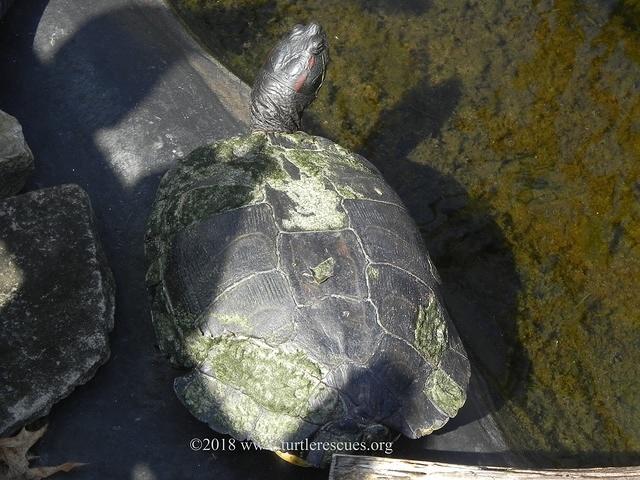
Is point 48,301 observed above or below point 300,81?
below

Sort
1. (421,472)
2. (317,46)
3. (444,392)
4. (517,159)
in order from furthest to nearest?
(517,159), (317,46), (444,392), (421,472)

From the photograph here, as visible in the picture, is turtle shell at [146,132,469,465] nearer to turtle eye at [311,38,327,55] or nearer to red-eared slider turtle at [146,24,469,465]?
red-eared slider turtle at [146,24,469,465]

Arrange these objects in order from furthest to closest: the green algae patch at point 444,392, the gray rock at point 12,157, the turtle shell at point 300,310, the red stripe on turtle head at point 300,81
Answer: the red stripe on turtle head at point 300,81, the gray rock at point 12,157, the green algae patch at point 444,392, the turtle shell at point 300,310

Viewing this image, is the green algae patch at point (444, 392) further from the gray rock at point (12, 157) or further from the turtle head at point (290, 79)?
the gray rock at point (12, 157)

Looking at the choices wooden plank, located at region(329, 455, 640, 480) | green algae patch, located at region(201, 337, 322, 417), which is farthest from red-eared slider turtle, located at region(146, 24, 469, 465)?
wooden plank, located at region(329, 455, 640, 480)

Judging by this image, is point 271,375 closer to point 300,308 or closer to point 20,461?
point 300,308

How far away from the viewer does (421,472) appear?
3.34 metres

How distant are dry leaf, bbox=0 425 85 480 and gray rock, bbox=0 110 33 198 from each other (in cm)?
139

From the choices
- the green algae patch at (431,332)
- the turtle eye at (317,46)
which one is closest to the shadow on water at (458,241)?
Result: the green algae patch at (431,332)

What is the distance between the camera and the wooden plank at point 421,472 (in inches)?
→ 129

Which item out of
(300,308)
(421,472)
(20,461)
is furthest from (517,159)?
(20,461)

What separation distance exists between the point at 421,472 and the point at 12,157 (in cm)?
254

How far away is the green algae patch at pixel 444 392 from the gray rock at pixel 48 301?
4.91 ft

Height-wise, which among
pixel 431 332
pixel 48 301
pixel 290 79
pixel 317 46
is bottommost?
pixel 48 301
